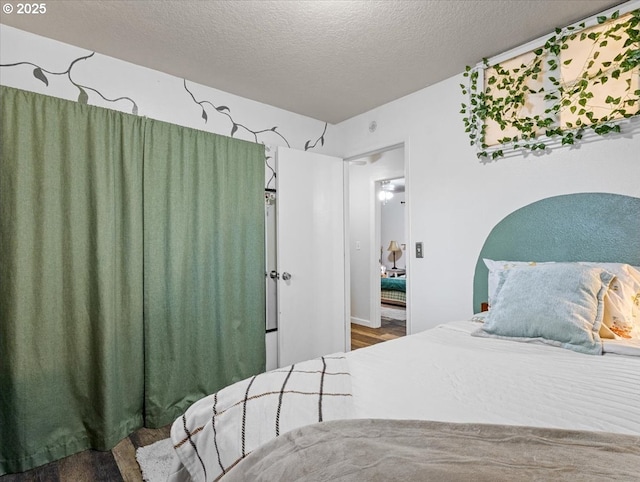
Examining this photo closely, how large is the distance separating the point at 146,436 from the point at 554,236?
2.86 metres

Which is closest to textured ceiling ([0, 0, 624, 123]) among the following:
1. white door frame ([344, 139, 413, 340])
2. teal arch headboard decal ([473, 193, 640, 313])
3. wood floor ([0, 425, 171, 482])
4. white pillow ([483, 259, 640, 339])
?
white door frame ([344, 139, 413, 340])

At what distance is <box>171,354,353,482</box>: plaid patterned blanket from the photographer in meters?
0.90

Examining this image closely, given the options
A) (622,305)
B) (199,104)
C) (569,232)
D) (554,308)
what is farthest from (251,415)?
(199,104)

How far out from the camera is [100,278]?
2105 mm

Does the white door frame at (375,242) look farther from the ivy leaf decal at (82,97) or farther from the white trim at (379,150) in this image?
the ivy leaf decal at (82,97)

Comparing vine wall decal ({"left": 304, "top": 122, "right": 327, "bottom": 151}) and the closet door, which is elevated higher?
vine wall decal ({"left": 304, "top": 122, "right": 327, "bottom": 151})

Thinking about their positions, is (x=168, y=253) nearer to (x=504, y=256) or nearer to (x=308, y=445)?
(x=308, y=445)

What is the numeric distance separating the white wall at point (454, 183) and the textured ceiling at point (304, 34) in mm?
355

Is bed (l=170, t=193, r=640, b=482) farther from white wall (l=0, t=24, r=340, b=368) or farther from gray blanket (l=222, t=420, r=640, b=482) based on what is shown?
white wall (l=0, t=24, r=340, b=368)

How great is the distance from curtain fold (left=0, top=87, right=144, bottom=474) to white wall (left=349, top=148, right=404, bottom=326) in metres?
3.41

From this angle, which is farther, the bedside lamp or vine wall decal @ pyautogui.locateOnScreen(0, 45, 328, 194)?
the bedside lamp

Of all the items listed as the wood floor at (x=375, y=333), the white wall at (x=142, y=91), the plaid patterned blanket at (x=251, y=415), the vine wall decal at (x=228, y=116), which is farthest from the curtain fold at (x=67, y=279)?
the wood floor at (x=375, y=333)

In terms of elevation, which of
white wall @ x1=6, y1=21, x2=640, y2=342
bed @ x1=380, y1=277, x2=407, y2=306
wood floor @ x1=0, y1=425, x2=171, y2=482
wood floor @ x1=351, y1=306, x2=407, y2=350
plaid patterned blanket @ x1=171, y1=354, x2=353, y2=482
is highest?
white wall @ x1=6, y1=21, x2=640, y2=342

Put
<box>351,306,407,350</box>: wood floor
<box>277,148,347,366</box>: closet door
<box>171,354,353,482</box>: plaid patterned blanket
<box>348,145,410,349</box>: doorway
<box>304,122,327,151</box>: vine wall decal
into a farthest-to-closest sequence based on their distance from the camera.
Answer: <box>348,145,410,349</box>: doorway
<box>351,306,407,350</box>: wood floor
<box>304,122,327,151</box>: vine wall decal
<box>277,148,347,366</box>: closet door
<box>171,354,353,482</box>: plaid patterned blanket
